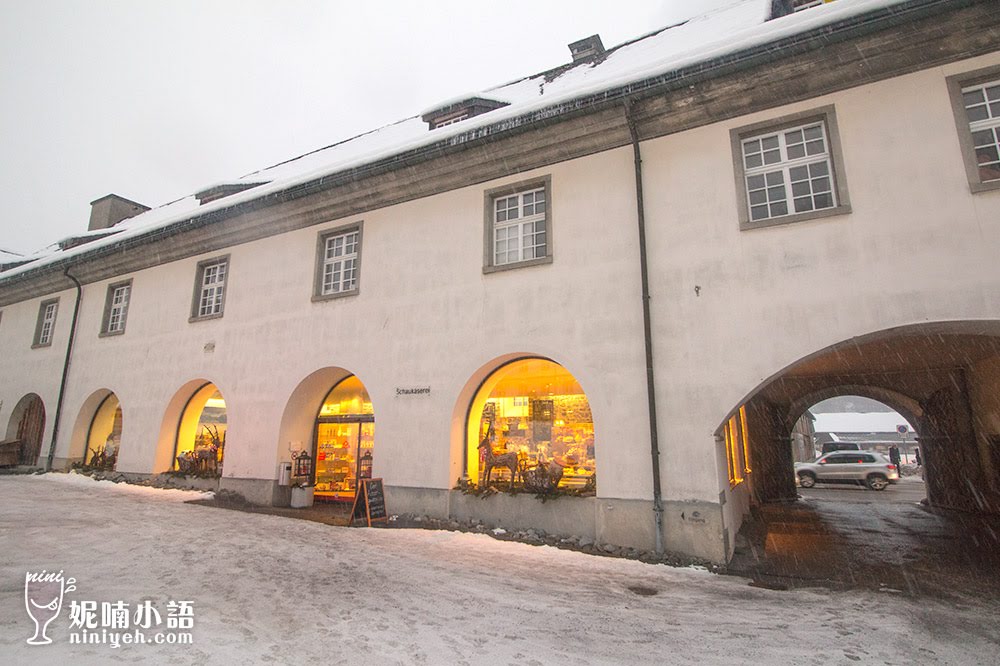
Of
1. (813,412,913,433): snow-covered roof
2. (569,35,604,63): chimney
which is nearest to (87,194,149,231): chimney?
(569,35,604,63): chimney

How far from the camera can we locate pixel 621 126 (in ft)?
33.1

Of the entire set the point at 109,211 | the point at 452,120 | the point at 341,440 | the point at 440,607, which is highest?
the point at 109,211

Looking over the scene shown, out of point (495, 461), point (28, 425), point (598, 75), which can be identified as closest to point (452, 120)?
point (598, 75)

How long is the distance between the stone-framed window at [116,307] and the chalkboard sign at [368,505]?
40.2 ft

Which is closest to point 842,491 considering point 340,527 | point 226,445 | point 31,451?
point 340,527

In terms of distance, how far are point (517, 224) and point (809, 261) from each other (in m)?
5.49

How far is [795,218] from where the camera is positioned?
337 inches

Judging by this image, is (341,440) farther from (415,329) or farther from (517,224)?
(517,224)

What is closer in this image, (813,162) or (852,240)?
(852,240)

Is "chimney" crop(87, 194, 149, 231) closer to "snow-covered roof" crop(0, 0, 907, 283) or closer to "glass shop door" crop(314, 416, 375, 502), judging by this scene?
"snow-covered roof" crop(0, 0, 907, 283)

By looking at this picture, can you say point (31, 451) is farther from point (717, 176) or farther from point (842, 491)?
point (842, 491)

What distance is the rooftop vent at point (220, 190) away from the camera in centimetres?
1723

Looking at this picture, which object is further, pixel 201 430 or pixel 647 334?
pixel 201 430

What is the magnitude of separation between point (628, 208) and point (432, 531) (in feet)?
23.3
